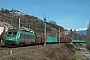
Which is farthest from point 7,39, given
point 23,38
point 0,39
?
point 0,39

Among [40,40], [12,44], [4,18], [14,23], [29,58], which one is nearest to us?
A: [29,58]

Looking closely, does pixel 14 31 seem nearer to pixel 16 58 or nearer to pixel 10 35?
pixel 10 35

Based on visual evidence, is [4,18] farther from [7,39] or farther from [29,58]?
[29,58]

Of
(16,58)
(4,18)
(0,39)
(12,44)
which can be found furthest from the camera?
(4,18)

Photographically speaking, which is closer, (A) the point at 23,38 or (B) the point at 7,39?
(B) the point at 7,39

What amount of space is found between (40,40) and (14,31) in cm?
3266

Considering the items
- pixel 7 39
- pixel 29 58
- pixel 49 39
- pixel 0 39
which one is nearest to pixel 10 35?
pixel 7 39

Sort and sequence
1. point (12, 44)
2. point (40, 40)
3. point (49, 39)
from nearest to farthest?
1. point (12, 44)
2. point (40, 40)
3. point (49, 39)

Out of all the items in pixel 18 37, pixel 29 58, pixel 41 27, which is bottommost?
pixel 29 58

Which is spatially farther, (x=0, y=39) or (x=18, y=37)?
(x=0, y=39)

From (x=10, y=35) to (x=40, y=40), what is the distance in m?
33.3

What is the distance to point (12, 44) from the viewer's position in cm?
3797

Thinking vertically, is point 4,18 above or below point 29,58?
above

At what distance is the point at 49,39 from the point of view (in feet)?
281
